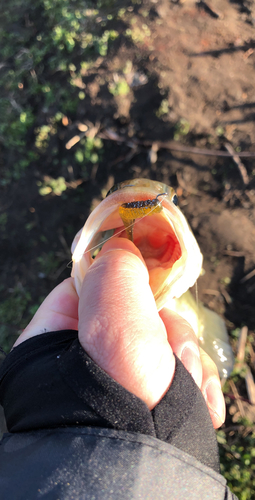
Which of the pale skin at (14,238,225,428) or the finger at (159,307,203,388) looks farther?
the finger at (159,307,203,388)

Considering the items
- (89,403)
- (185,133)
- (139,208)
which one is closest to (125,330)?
(89,403)

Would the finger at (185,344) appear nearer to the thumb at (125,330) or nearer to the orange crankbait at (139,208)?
the thumb at (125,330)

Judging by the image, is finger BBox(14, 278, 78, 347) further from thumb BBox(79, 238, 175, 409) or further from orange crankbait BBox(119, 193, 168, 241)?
orange crankbait BBox(119, 193, 168, 241)

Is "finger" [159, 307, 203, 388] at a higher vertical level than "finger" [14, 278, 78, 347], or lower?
lower

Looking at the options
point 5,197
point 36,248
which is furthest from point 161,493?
point 5,197

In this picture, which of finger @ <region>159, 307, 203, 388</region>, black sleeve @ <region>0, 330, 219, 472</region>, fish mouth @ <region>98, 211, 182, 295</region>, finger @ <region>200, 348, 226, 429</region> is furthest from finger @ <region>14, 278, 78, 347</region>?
finger @ <region>200, 348, 226, 429</region>

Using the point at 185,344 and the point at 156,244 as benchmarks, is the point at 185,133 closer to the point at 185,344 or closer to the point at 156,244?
the point at 156,244

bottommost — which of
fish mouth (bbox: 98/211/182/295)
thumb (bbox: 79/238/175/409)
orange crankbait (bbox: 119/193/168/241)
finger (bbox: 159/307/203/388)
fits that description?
finger (bbox: 159/307/203/388)

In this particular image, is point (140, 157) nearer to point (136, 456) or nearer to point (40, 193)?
point (40, 193)
